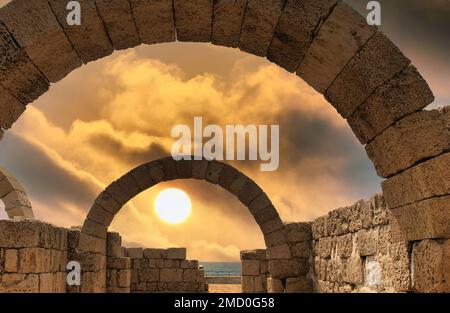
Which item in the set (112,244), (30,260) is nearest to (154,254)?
(112,244)

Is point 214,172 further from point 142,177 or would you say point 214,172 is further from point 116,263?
point 116,263

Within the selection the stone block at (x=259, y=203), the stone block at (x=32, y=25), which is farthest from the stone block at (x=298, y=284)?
the stone block at (x=32, y=25)

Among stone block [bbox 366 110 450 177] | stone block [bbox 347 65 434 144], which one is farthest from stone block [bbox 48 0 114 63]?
stone block [bbox 366 110 450 177]

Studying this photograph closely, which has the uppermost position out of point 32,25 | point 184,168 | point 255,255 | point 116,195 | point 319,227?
point 184,168

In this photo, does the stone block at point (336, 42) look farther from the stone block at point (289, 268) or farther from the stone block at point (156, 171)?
the stone block at point (156, 171)

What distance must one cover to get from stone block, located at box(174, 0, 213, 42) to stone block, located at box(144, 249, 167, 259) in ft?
42.6

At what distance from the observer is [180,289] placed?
56.2ft

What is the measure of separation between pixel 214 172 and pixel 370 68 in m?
8.66

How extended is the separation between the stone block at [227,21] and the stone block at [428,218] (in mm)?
2370

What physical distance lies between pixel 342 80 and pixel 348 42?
16.8 inches

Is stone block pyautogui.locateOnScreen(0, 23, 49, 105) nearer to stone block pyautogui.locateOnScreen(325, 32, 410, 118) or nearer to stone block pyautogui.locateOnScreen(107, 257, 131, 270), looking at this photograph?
stone block pyautogui.locateOnScreen(325, 32, 410, 118)

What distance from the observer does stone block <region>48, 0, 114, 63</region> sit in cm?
447

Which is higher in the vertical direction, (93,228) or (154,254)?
(93,228)

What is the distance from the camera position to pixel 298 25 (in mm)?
4613
